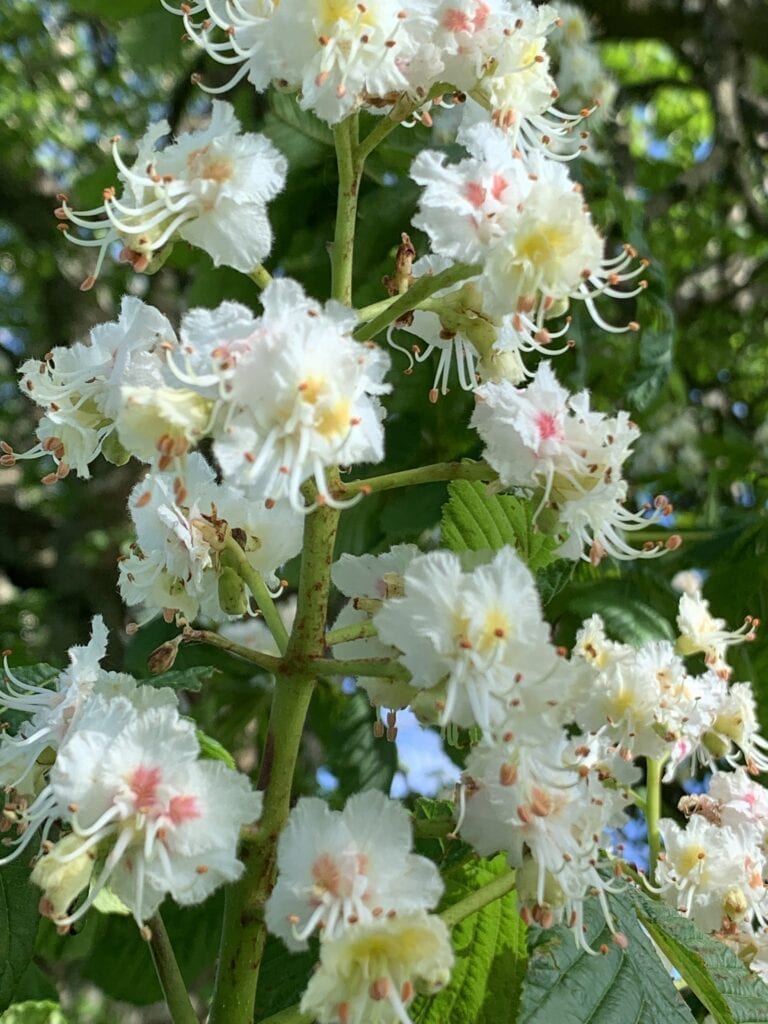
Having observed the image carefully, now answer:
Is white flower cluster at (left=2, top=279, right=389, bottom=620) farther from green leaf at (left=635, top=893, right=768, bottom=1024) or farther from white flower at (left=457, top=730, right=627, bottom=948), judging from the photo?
green leaf at (left=635, top=893, right=768, bottom=1024)

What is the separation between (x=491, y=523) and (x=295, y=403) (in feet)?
1.17

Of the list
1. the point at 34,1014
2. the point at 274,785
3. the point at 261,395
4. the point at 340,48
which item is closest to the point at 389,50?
the point at 340,48

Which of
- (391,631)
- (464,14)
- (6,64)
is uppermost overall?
(6,64)

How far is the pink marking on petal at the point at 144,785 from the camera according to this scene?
0.72 meters

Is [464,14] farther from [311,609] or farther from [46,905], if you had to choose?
[46,905]

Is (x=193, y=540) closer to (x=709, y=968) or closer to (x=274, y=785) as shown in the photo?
(x=274, y=785)

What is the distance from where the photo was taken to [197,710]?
7.23ft

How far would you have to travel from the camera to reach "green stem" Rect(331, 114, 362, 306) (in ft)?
2.75

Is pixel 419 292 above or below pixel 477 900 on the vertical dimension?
above

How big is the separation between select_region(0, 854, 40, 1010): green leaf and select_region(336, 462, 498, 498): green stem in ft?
1.42

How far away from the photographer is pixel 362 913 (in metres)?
0.68

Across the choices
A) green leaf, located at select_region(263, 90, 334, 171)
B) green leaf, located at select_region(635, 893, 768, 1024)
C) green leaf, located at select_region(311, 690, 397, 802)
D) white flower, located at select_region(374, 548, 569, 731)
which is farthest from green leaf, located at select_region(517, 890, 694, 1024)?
green leaf, located at select_region(263, 90, 334, 171)

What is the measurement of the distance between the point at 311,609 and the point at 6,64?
16.8 ft

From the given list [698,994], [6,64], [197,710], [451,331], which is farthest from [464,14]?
[6,64]
